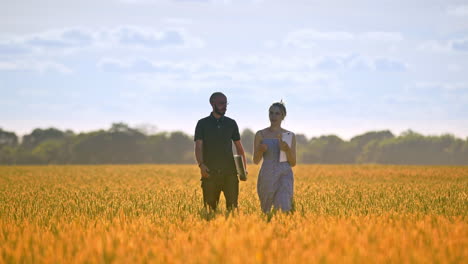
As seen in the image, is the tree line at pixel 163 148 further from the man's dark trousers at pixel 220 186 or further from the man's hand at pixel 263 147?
the man's hand at pixel 263 147

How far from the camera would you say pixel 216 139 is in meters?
8.40

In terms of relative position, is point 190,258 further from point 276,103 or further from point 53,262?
point 276,103

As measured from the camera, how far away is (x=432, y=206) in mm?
11234

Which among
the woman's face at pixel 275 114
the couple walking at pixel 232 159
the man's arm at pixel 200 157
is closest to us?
the woman's face at pixel 275 114

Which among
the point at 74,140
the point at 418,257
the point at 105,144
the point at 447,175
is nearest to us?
the point at 418,257

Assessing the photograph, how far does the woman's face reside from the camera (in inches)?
304

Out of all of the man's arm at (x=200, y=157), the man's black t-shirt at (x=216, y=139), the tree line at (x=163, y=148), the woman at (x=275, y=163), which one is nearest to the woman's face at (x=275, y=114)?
the woman at (x=275, y=163)

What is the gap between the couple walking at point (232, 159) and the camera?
7969 mm

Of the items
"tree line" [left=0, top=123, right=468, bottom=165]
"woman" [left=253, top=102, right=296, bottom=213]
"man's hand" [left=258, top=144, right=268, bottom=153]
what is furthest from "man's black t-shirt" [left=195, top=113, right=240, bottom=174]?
"tree line" [left=0, top=123, right=468, bottom=165]

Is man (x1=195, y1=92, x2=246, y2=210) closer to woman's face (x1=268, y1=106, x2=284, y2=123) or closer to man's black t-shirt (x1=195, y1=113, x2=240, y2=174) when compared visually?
man's black t-shirt (x1=195, y1=113, x2=240, y2=174)

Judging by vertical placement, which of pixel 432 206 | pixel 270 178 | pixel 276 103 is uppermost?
pixel 276 103

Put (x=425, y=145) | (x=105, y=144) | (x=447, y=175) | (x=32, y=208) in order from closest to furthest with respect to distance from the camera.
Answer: (x=32, y=208) < (x=447, y=175) < (x=105, y=144) < (x=425, y=145)

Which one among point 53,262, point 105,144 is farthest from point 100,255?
point 105,144

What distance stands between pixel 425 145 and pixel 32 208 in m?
93.1
